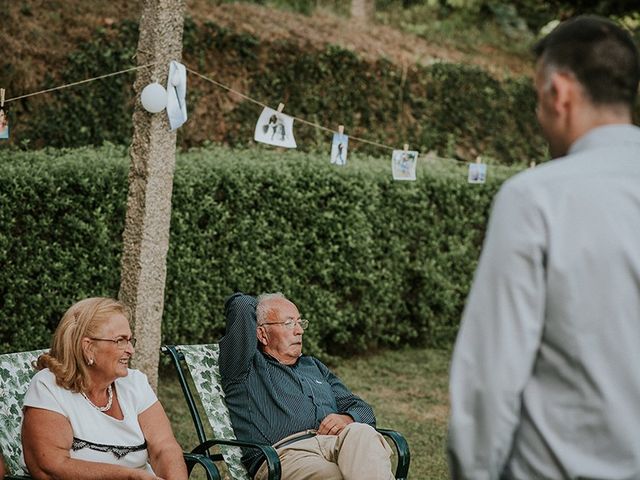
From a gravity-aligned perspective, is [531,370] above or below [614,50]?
below

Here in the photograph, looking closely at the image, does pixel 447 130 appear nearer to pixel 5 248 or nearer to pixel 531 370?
pixel 5 248

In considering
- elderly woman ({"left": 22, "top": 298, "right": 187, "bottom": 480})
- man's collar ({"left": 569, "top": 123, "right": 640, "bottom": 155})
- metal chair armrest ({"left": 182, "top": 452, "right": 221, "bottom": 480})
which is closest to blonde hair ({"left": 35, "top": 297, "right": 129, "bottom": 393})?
elderly woman ({"left": 22, "top": 298, "right": 187, "bottom": 480})

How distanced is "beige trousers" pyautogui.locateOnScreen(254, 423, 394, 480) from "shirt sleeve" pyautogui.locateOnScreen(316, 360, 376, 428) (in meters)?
0.22

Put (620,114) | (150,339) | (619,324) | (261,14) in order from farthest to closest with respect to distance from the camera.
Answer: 1. (261,14)
2. (150,339)
3. (620,114)
4. (619,324)

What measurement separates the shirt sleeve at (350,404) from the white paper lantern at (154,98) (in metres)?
1.54

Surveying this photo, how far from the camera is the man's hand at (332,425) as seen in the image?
4762 millimetres

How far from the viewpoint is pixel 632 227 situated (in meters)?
1.89

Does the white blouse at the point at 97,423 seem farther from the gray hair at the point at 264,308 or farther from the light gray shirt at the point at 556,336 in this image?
the light gray shirt at the point at 556,336

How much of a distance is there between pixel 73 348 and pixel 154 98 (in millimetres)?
1633

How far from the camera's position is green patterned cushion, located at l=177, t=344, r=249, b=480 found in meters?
4.70

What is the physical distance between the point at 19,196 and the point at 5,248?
345 mm

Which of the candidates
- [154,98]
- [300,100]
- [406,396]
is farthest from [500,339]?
[300,100]

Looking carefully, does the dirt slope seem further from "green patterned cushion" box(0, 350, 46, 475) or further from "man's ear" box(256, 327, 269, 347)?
"green patterned cushion" box(0, 350, 46, 475)

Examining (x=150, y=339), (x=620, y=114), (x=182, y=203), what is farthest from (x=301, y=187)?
(x=620, y=114)
